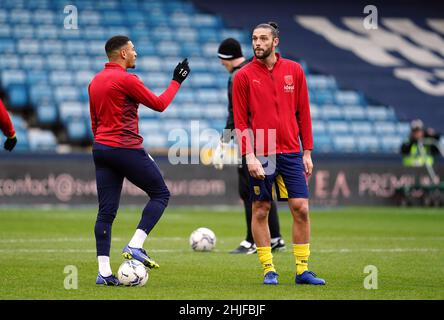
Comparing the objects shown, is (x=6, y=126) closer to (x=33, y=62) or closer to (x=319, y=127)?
(x=33, y=62)

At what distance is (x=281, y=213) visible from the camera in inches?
846

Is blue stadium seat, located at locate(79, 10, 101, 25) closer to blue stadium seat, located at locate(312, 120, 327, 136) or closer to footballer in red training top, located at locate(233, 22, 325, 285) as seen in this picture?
blue stadium seat, located at locate(312, 120, 327, 136)

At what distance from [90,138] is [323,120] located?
7408 mm

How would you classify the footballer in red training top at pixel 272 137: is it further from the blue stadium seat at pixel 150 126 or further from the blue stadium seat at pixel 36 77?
the blue stadium seat at pixel 36 77

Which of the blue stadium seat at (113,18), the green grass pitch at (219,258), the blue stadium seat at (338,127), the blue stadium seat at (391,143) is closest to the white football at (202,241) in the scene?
the green grass pitch at (219,258)

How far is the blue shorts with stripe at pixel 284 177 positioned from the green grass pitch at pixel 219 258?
2.66 ft

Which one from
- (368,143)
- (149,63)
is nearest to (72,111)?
(149,63)

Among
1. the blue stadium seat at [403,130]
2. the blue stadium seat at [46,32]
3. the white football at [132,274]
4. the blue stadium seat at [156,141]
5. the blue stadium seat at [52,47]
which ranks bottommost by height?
the white football at [132,274]

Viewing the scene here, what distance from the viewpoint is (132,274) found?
8.60 meters

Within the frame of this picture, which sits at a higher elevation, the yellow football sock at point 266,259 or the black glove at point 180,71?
the black glove at point 180,71

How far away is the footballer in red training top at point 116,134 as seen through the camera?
8.79 m

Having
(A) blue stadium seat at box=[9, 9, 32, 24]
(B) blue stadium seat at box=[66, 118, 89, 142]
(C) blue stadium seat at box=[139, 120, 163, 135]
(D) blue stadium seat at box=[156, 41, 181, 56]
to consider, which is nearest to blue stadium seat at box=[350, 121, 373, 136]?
(D) blue stadium seat at box=[156, 41, 181, 56]

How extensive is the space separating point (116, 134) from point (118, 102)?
0.28 m

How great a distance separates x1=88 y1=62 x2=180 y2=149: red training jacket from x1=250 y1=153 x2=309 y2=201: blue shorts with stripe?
3.48 feet
